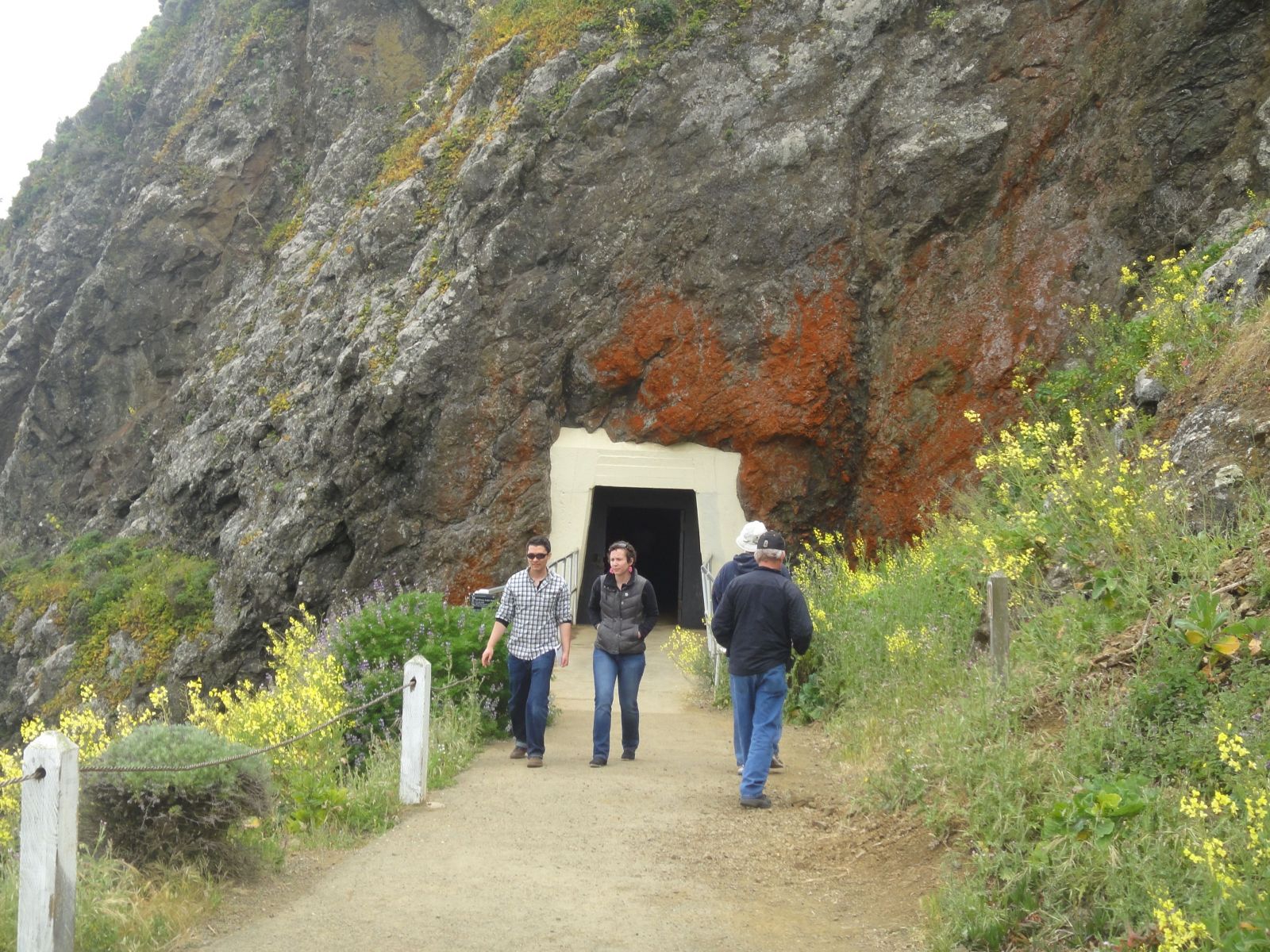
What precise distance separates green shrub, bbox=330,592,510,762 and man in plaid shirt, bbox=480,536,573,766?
2.88 ft

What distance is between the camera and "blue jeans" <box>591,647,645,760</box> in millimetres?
8930

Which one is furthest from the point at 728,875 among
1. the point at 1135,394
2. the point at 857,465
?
the point at 857,465

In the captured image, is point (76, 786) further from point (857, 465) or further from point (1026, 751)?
point (857, 465)

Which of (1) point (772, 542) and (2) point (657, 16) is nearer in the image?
(1) point (772, 542)

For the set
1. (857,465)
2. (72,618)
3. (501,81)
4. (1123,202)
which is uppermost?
(501,81)

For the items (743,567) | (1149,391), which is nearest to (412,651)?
(743,567)

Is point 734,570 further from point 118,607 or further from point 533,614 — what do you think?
point 118,607

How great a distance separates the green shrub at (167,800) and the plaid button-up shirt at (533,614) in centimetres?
306

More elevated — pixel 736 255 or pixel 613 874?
pixel 736 255

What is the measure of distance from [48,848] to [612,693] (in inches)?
184

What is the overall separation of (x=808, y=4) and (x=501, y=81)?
496 cm

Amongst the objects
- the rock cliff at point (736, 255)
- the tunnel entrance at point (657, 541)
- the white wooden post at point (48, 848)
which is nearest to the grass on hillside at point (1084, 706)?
the white wooden post at point (48, 848)

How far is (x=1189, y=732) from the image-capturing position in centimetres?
537

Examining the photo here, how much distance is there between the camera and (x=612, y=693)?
8836 millimetres
